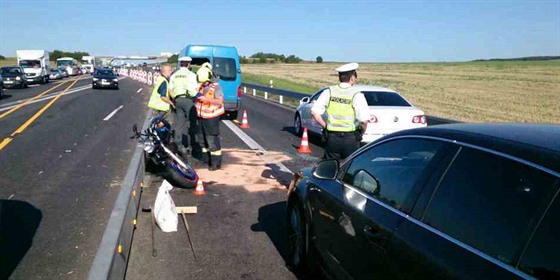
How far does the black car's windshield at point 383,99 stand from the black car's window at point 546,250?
9124 mm

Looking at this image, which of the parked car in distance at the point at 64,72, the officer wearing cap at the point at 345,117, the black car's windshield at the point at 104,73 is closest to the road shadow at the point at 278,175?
the officer wearing cap at the point at 345,117

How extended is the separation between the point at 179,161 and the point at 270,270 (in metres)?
3.37

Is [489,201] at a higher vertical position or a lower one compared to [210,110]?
higher

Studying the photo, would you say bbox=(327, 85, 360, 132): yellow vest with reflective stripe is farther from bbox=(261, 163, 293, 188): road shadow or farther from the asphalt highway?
the asphalt highway

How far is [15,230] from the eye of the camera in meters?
5.56

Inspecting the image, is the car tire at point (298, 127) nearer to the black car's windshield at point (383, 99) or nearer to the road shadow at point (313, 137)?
the road shadow at point (313, 137)

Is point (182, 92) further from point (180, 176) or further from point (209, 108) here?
point (180, 176)

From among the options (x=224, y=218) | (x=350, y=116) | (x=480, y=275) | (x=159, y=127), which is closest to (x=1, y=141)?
(x=159, y=127)

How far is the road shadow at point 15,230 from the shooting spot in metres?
4.74

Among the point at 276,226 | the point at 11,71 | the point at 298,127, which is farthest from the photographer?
the point at 11,71

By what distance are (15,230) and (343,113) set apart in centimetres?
395

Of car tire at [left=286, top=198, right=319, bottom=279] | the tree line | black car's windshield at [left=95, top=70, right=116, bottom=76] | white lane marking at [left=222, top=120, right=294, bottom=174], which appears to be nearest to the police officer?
white lane marking at [left=222, top=120, right=294, bottom=174]

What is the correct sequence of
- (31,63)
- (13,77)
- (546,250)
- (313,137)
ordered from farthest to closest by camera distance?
(31,63), (13,77), (313,137), (546,250)

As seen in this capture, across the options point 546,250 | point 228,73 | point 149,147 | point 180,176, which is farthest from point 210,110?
point 228,73
